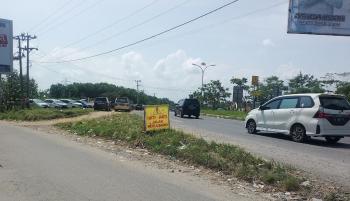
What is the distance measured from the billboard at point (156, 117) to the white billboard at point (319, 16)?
26.2ft

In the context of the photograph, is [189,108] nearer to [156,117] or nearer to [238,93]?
[156,117]

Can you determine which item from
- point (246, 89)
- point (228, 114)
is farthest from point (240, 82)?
point (228, 114)

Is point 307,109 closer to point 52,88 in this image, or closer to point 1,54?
point 1,54

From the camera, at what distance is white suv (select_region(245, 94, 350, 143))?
1803cm

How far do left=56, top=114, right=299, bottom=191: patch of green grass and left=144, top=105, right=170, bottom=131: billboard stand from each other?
0.38 meters

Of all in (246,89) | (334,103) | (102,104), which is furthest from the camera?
(246,89)

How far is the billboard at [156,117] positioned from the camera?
58.8 feet

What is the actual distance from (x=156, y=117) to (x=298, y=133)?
5.28 m

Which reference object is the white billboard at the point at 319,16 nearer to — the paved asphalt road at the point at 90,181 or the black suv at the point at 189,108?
the paved asphalt road at the point at 90,181

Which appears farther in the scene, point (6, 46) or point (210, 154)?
point (6, 46)

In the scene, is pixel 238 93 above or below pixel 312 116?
above

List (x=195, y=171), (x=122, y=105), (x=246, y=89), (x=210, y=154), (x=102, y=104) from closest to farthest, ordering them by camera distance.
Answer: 1. (x=195, y=171)
2. (x=210, y=154)
3. (x=102, y=104)
4. (x=122, y=105)
5. (x=246, y=89)

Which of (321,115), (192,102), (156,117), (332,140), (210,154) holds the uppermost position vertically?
(192,102)

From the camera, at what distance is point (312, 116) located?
717 inches
